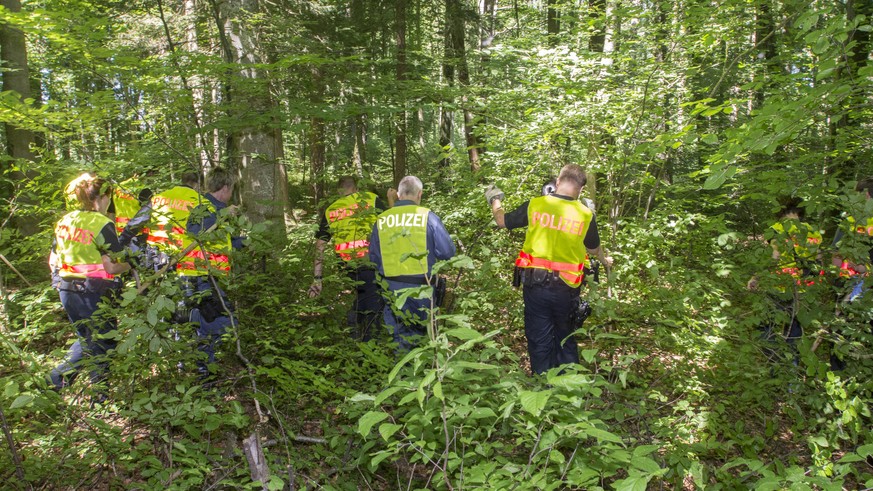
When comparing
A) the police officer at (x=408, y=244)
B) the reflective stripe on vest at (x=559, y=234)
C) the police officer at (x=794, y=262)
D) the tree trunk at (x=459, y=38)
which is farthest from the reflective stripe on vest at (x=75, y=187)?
the tree trunk at (x=459, y=38)

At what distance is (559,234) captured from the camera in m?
4.57

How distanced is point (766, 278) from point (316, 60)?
461cm

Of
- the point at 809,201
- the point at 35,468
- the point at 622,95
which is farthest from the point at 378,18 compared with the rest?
the point at 35,468

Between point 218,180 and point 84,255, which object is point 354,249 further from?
point 84,255

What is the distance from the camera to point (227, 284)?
378cm

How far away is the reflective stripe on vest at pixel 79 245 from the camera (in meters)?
4.40

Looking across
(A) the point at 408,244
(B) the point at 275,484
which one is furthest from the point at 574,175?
(B) the point at 275,484

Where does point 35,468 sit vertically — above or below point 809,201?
below

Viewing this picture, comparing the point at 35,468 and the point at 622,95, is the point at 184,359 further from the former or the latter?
the point at 622,95

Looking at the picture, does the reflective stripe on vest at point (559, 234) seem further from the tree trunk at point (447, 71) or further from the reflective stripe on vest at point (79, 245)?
the tree trunk at point (447, 71)

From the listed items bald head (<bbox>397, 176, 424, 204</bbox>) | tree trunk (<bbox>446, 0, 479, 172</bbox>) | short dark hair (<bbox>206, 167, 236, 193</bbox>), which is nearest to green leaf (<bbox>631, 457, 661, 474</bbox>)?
bald head (<bbox>397, 176, 424, 204</bbox>)

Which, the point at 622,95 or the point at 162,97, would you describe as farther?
the point at 622,95

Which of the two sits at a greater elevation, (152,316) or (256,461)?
(152,316)

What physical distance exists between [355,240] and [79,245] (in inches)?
99.6
